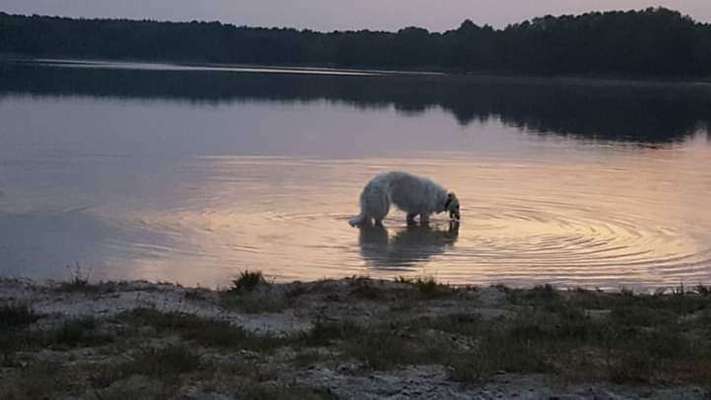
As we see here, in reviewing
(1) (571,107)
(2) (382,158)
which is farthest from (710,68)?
(2) (382,158)

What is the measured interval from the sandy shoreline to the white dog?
17.3 ft

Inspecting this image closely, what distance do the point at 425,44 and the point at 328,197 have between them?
117 m

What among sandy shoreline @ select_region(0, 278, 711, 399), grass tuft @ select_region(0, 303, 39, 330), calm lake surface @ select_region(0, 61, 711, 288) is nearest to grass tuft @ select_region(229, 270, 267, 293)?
sandy shoreline @ select_region(0, 278, 711, 399)

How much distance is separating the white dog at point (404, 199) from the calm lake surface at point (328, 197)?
1.06 ft

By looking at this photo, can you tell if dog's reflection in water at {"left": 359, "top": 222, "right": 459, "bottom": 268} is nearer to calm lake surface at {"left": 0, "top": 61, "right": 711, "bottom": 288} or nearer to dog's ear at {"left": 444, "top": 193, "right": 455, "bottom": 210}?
calm lake surface at {"left": 0, "top": 61, "right": 711, "bottom": 288}

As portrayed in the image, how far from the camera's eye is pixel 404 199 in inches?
661

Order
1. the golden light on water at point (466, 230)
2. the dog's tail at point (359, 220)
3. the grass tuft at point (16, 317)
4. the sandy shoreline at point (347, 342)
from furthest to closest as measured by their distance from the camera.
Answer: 1. the dog's tail at point (359, 220)
2. the golden light on water at point (466, 230)
3. the grass tuft at point (16, 317)
4. the sandy shoreline at point (347, 342)

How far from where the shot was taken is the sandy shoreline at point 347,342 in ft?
21.7

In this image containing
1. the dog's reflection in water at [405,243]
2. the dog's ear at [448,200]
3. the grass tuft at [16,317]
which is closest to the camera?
the grass tuft at [16,317]

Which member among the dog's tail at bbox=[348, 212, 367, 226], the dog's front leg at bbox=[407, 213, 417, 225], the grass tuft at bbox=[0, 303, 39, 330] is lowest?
the dog's front leg at bbox=[407, 213, 417, 225]

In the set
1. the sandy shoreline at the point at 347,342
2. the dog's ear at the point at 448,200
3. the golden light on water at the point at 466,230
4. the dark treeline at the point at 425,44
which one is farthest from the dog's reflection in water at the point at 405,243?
the dark treeline at the point at 425,44

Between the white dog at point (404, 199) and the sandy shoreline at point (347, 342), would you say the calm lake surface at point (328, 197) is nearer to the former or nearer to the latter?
the white dog at point (404, 199)

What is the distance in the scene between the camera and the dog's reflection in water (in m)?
14.1

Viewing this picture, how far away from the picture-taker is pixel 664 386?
6.75 metres
